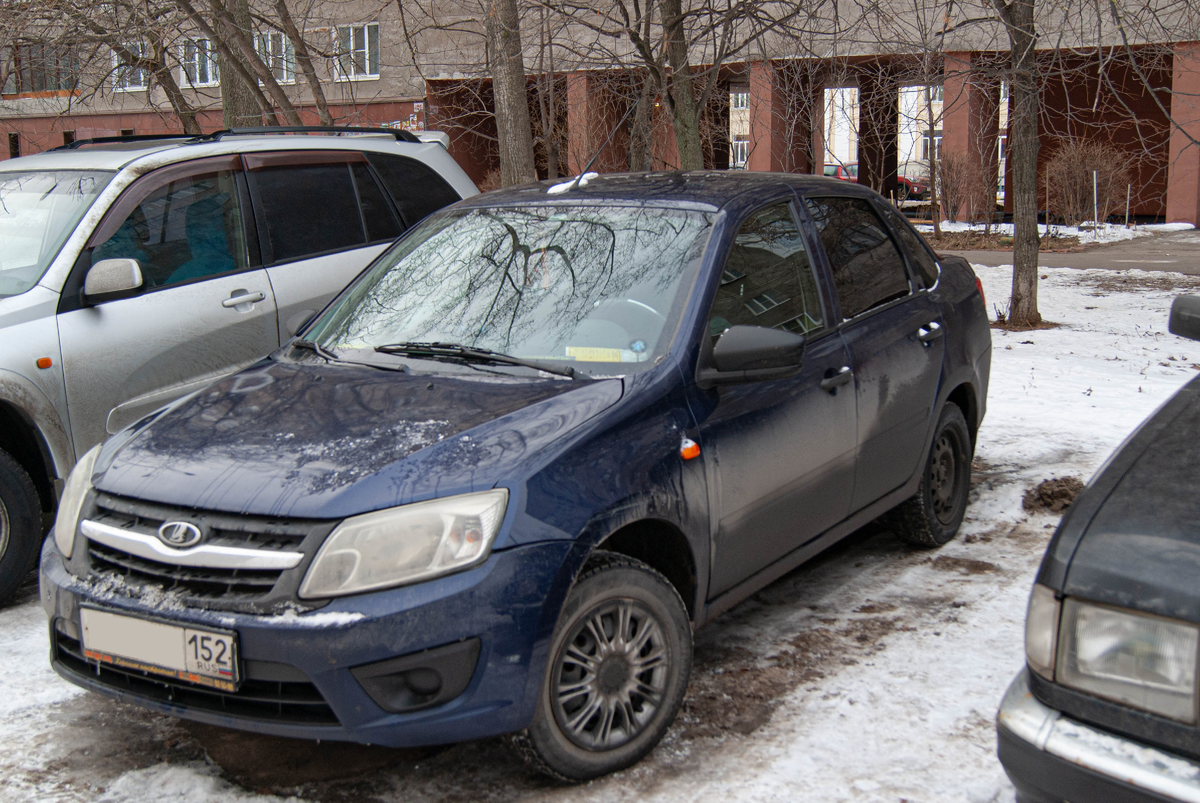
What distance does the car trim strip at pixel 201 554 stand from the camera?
2648mm

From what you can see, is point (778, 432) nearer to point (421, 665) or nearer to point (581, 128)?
point (421, 665)

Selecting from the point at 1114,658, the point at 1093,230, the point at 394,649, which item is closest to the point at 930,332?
the point at 1114,658

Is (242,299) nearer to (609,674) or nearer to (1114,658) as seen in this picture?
(609,674)

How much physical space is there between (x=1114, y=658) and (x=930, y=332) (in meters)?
2.66

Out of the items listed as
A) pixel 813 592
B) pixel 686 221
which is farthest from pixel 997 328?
pixel 686 221

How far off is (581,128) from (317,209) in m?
17.3

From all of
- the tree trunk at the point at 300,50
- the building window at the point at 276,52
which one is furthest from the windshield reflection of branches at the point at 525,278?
the building window at the point at 276,52

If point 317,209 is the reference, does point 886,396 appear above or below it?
below

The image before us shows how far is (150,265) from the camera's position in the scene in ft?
16.3

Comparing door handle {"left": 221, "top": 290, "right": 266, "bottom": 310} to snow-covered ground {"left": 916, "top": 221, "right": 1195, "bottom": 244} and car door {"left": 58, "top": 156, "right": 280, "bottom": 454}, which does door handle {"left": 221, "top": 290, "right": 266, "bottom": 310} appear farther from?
snow-covered ground {"left": 916, "top": 221, "right": 1195, "bottom": 244}

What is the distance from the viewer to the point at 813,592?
451cm

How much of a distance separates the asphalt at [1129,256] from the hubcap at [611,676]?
1503cm

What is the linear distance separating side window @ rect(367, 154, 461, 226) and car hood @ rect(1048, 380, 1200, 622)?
14.4 feet

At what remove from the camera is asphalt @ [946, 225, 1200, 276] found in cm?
1731
